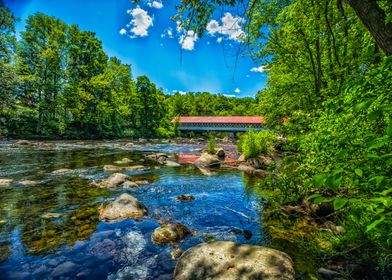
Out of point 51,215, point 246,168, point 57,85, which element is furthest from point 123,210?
point 57,85

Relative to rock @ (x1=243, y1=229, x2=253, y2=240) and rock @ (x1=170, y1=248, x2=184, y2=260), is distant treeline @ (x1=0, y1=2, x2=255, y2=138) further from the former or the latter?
rock @ (x1=170, y1=248, x2=184, y2=260)

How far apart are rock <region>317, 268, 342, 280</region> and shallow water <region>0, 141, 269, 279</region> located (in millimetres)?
1090

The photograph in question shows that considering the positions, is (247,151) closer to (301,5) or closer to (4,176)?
(301,5)

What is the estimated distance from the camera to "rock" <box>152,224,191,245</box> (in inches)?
161

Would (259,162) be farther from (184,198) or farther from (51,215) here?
(51,215)

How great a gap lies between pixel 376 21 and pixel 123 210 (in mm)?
5252

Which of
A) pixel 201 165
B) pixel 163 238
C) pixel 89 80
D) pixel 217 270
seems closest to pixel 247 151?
pixel 201 165

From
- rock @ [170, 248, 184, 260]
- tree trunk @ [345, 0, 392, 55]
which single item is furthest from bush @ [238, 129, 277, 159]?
tree trunk @ [345, 0, 392, 55]

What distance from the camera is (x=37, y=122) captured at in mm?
26578

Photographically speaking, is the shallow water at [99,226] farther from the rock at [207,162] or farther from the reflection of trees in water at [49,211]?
the rock at [207,162]

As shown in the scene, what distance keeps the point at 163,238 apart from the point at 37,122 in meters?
28.8

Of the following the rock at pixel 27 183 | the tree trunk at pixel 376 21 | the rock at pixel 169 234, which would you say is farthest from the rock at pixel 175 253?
the rock at pixel 27 183

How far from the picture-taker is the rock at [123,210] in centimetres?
506

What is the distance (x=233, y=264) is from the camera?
9.75ft
